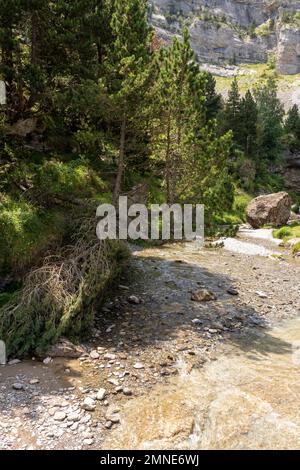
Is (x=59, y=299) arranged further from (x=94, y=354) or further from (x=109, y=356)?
(x=109, y=356)

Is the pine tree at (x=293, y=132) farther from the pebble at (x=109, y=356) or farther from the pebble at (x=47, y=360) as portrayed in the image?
the pebble at (x=47, y=360)

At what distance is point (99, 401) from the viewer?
364 inches

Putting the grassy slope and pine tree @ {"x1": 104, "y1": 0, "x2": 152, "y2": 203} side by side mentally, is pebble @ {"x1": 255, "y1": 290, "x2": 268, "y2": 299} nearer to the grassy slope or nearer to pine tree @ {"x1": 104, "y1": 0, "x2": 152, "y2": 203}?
pine tree @ {"x1": 104, "y1": 0, "x2": 152, "y2": 203}

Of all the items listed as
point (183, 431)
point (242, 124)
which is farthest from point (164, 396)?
point (242, 124)

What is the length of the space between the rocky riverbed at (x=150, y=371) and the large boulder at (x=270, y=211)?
2648 cm

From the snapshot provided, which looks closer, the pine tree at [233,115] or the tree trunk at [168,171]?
the tree trunk at [168,171]

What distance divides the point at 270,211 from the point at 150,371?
3705 centimetres

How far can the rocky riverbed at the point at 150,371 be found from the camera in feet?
26.8

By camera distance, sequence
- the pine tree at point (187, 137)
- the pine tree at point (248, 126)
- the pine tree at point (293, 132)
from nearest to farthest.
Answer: the pine tree at point (187, 137) → the pine tree at point (248, 126) → the pine tree at point (293, 132)

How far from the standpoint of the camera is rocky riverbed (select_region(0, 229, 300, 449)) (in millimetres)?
8180

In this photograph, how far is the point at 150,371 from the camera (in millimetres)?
10719

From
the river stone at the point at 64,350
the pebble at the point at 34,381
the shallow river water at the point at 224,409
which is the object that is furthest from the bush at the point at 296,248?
the pebble at the point at 34,381

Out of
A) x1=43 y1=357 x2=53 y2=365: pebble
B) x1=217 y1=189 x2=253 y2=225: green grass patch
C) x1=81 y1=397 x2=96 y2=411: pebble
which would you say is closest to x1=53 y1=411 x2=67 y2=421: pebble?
x1=81 y1=397 x2=96 y2=411: pebble

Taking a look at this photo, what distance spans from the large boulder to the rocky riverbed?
26.5 meters
